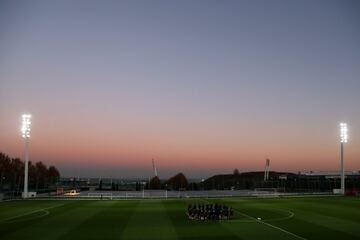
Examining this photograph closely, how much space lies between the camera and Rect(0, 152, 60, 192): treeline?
13512cm

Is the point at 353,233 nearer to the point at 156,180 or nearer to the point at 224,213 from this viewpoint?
the point at 224,213

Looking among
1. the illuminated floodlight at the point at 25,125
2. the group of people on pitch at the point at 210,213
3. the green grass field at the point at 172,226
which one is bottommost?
the green grass field at the point at 172,226

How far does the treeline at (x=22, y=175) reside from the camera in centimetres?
13512

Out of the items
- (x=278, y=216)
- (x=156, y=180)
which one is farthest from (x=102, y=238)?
(x=156, y=180)

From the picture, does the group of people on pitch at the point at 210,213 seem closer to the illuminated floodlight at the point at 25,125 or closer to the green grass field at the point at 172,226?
the green grass field at the point at 172,226

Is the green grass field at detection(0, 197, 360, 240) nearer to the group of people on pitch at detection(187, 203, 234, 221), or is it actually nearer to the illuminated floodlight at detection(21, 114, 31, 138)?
the group of people on pitch at detection(187, 203, 234, 221)

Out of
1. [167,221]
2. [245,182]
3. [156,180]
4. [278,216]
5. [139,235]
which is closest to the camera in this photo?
[139,235]

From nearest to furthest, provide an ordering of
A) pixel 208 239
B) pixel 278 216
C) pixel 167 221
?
pixel 208 239 → pixel 167 221 → pixel 278 216

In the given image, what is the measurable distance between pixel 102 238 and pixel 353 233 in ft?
48.5

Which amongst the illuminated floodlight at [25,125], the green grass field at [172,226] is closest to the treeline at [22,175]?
the illuminated floodlight at [25,125]

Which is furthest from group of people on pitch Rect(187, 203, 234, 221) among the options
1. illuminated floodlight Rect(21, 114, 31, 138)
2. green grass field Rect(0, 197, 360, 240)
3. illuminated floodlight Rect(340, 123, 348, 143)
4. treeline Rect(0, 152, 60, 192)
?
treeline Rect(0, 152, 60, 192)

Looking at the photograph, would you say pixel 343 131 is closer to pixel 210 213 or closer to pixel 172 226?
pixel 210 213

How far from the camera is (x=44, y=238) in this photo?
86.5 feet

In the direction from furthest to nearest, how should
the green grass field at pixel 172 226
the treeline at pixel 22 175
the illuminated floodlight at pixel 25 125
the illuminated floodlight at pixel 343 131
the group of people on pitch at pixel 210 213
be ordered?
the treeline at pixel 22 175 → the illuminated floodlight at pixel 343 131 → the illuminated floodlight at pixel 25 125 → the group of people on pitch at pixel 210 213 → the green grass field at pixel 172 226
